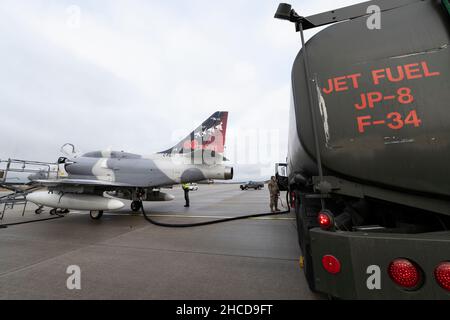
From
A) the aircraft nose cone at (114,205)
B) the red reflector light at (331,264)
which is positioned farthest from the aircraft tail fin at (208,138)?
the red reflector light at (331,264)

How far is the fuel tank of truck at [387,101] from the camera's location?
4.75ft

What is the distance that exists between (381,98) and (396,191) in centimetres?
73

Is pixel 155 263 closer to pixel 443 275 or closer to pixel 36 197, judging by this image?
pixel 443 275

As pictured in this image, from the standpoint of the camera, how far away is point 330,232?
1506mm

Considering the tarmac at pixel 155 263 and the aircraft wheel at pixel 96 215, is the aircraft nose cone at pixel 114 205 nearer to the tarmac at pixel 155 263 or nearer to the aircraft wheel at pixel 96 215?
the tarmac at pixel 155 263

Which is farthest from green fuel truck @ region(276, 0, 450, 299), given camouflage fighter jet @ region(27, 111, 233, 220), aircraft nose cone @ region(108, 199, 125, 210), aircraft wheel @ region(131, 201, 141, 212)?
aircraft wheel @ region(131, 201, 141, 212)

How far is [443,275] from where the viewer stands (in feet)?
4.06

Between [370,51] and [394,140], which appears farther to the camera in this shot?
[370,51]

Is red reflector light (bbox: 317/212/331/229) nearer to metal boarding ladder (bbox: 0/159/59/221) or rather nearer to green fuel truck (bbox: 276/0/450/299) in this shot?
green fuel truck (bbox: 276/0/450/299)

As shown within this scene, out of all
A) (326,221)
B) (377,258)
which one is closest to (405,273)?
(377,258)

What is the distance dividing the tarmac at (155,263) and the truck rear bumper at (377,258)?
1.02 m
